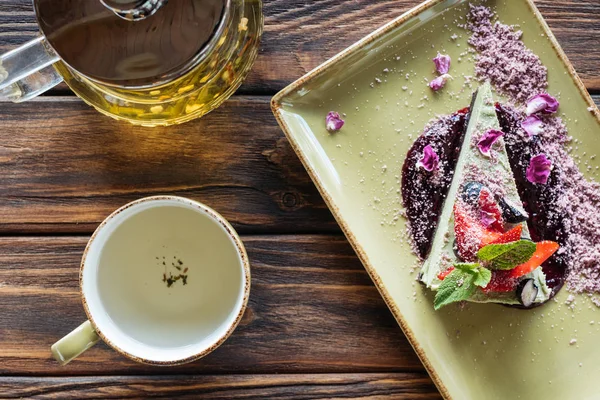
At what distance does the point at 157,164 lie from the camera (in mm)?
1197

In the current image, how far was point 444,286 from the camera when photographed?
3.59 ft

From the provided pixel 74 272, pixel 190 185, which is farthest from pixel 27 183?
pixel 190 185

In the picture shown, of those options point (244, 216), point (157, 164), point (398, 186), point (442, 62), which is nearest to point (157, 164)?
point (157, 164)

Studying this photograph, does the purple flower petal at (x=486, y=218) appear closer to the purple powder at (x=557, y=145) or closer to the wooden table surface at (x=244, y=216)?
the purple powder at (x=557, y=145)

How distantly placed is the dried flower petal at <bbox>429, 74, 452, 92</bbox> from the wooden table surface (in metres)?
0.15

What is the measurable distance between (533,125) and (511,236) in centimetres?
21

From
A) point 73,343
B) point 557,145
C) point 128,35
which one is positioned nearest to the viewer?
point 128,35

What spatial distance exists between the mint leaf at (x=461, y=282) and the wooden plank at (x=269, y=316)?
140 mm

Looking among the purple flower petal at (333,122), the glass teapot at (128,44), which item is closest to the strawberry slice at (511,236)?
the purple flower petal at (333,122)

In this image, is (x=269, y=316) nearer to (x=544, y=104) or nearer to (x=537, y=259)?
(x=537, y=259)

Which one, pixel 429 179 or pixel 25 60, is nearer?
pixel 25 60

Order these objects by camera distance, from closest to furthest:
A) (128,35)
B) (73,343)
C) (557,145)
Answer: (128,35)
(73,343)
(557,145)

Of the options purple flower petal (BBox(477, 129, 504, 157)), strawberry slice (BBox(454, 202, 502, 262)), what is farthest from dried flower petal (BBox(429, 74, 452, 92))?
strawberry slice (BBox(454, 202, 502, 262))

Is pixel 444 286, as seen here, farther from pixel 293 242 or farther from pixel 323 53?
pixel 323 53
